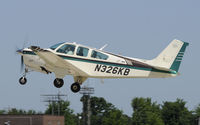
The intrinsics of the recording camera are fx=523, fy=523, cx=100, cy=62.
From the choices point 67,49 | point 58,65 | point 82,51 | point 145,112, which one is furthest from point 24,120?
point 145,112

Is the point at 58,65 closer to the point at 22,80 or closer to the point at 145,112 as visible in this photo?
the point at 22,80

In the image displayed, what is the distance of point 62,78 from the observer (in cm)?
2803

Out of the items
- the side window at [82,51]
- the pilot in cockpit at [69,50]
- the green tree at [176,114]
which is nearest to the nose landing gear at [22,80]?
the pilot in cockpit at [69,50]

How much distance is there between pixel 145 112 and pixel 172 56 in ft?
162

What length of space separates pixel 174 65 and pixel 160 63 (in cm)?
75

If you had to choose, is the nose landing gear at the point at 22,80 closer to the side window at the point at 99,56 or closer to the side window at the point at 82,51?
the side window at the point at 82,51

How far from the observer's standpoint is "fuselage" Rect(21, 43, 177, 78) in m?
27.4

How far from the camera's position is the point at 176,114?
78.4 metres

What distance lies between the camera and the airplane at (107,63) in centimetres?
2738

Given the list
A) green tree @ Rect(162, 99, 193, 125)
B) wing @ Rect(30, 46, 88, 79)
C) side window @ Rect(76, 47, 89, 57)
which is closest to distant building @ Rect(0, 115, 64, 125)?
wing @ Rect(30, 46, 88, 79)

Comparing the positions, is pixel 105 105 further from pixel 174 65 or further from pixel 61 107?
pixel 174 65

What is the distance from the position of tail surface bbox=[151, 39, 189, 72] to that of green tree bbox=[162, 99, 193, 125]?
5111 cm

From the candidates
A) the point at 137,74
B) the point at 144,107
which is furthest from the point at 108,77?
the point at 144,107

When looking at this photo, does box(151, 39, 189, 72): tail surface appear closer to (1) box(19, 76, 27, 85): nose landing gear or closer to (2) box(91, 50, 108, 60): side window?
(2) box(91, 50, 108, 60): side window
